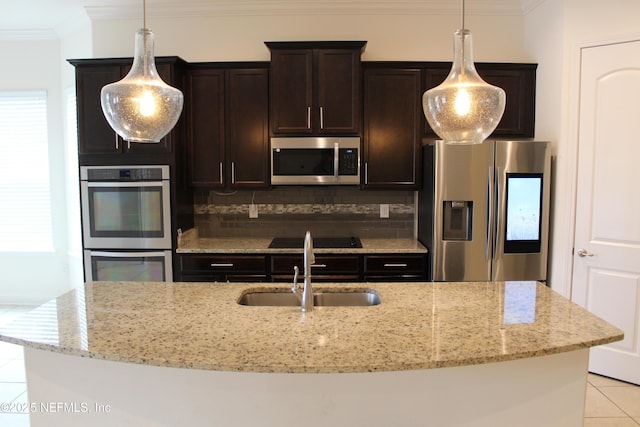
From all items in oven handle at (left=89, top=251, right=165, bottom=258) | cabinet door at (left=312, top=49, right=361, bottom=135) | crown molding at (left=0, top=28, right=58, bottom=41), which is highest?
crown molding at (left=0, top=28, right=58, bottom=41)

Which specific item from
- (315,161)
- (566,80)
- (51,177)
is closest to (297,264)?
(315,161)

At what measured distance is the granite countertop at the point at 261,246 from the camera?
334 centimetres

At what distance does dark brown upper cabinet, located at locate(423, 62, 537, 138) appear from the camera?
3.49 m

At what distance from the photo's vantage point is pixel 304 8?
372 centimetres

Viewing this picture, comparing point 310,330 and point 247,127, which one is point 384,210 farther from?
point 310,330

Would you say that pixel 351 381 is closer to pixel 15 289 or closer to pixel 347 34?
pixel 347 34

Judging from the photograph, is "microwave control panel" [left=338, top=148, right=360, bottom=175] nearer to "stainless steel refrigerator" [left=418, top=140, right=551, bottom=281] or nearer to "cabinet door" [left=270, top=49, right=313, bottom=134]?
"cabinet door" [left=270, top=49, right=313, bottom=134]

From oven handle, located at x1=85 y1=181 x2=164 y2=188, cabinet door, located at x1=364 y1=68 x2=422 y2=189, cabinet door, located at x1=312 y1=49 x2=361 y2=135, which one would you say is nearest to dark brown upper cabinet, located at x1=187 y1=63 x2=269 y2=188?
oven handle, located at x1=85 y1=181 x2=164 y2=188

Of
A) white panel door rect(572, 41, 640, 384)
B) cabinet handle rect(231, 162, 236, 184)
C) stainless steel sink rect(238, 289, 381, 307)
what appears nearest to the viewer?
stainless steel sink rect(238, 289, 381, 307)

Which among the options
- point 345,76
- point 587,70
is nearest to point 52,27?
point 345,76

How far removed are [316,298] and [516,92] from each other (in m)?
2.60

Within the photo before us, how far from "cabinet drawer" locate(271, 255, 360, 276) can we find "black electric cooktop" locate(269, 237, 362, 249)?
113 mm

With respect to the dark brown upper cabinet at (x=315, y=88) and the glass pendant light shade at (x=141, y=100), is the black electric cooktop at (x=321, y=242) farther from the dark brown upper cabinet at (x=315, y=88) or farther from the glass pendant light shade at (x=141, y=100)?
the glass pendant light shade at (x=141, y=100)

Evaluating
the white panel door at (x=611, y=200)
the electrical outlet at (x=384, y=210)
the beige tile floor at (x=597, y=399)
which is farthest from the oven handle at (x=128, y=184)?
the white panel door at (x=611, y=200)
